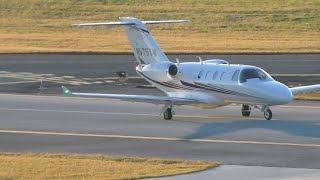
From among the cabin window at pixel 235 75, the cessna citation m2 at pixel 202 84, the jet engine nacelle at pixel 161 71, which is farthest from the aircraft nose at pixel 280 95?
the jet engine nacelle at pixel 161 71

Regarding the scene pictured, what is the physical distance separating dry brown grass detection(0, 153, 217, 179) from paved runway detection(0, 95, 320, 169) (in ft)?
4.63

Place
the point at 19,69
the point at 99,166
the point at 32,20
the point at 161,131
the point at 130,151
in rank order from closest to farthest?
the point at 99,166, the point at 130,151, the point at 161,131, the point at 19,69, the point at 32,20

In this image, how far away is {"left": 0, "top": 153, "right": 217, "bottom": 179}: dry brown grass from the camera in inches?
919

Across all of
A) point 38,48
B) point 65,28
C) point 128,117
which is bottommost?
point 128,117

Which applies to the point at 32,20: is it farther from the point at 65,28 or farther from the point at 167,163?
the point at 167,163

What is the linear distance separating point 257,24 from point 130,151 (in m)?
62.5

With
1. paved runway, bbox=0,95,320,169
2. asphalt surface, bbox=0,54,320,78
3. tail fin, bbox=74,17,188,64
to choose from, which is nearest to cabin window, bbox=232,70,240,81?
paved runway, bbox=0,95,320,169

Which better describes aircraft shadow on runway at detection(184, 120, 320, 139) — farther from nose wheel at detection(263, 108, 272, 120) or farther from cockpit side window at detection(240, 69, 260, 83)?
cockpit side window at detection(240, 69, 260, 83)

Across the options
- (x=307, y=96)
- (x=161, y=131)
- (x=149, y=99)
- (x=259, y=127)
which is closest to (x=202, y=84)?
(x=149, y=99)

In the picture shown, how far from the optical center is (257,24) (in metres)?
89.5

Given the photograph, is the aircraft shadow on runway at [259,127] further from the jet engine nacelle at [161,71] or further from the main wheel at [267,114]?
the jet engine nacelle at [161,71]

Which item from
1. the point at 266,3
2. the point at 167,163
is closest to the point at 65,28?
the point at 266,3

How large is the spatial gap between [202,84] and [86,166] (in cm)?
1224

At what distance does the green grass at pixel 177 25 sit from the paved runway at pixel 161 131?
91.2 ft
